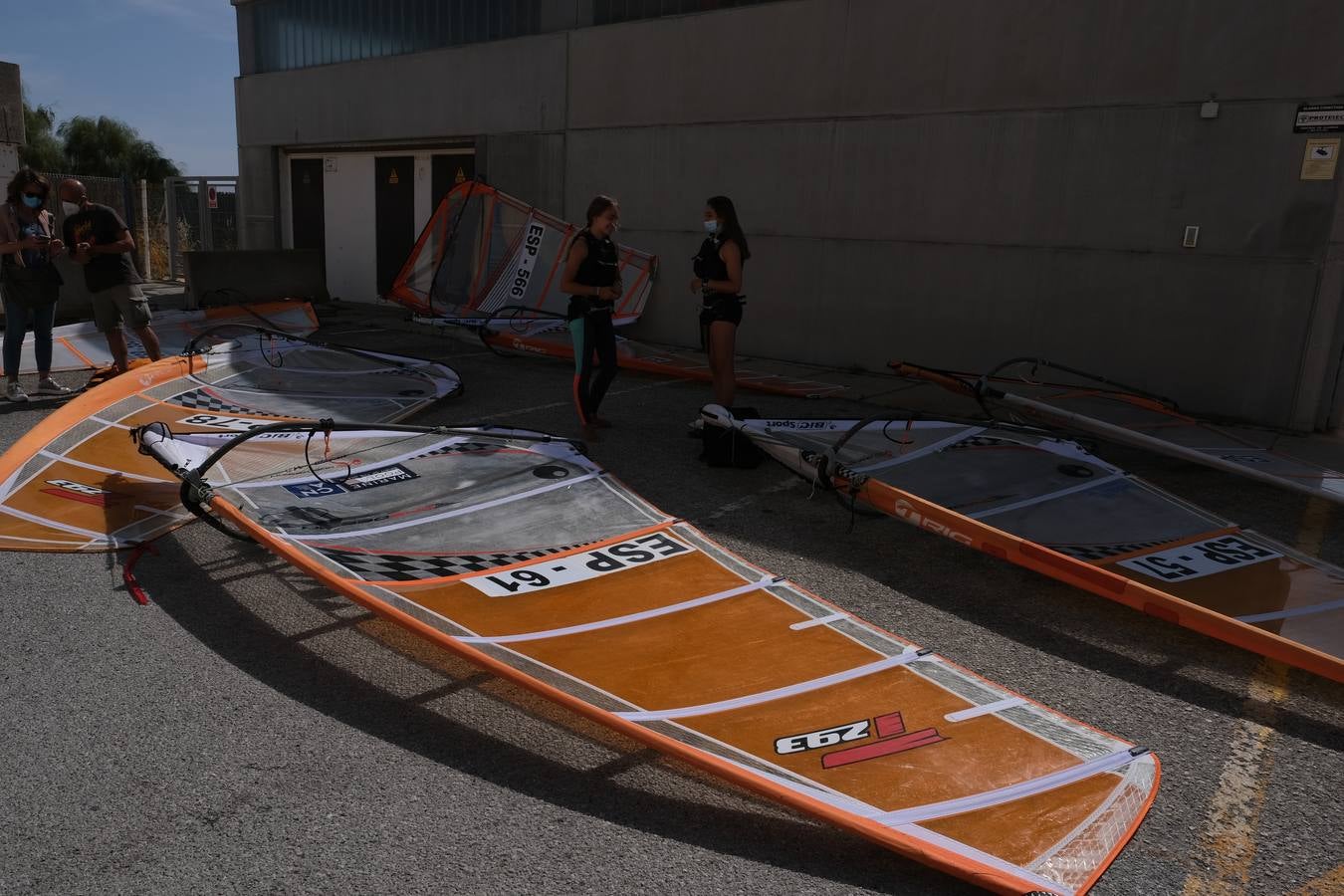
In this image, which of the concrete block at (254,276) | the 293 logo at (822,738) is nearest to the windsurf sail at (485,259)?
the concrete block at (254,276)

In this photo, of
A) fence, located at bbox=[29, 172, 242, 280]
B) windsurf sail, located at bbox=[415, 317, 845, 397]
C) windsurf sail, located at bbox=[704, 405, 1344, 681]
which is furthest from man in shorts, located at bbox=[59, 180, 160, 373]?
fence, located at bbox=[29, 172, 242, 280]

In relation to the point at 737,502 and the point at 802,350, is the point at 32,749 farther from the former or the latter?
the point at 802,350

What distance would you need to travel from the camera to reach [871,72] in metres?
10.1

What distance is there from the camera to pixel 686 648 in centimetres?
352

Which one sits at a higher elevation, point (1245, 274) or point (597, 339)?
point (1245, 274)

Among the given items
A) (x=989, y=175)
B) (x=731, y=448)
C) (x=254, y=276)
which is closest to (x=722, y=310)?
(x=731, y=448)

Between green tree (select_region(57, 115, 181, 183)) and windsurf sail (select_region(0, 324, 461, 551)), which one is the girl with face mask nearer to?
windsurf sail (select_region(0, 324, 461, 551))

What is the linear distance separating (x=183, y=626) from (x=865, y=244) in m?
Answer: 8.22

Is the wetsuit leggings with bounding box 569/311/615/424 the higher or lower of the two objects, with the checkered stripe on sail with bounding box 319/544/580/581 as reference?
higher

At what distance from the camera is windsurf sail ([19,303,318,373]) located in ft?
29.6

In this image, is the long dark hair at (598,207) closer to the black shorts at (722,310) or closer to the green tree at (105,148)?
the black shorts at (722,310)

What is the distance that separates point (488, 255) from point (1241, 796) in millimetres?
10293

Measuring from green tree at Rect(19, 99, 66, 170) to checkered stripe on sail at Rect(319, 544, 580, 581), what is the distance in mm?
40571

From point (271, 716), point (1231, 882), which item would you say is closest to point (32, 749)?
point (271, 716)
